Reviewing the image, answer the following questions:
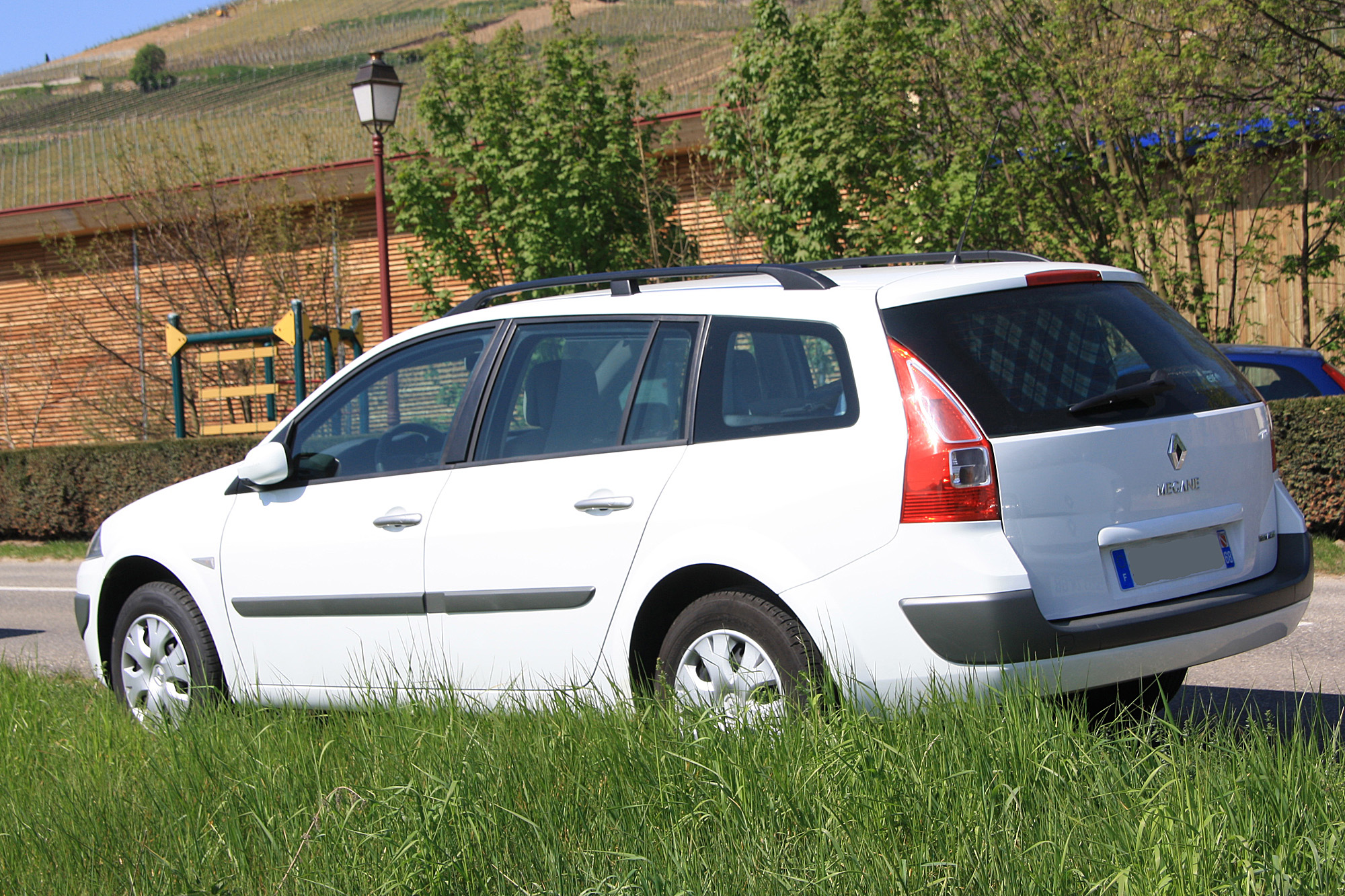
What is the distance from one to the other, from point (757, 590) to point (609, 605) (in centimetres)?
55

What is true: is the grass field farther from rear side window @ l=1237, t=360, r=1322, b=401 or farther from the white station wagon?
rear side window @ l=1237, t=360, r=1322, b=401

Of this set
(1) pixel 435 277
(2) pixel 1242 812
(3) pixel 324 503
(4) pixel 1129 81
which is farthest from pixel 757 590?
(1) pixel 435 277

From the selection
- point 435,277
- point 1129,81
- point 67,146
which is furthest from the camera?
point 67,146

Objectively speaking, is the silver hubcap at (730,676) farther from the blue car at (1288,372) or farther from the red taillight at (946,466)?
the blue car at (1288,372)

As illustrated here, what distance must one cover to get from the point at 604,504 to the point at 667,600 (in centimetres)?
39

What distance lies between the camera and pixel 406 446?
199 inches

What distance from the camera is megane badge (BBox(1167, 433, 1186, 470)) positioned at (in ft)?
12.7

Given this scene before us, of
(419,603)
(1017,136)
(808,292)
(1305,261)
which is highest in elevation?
(1017,136)

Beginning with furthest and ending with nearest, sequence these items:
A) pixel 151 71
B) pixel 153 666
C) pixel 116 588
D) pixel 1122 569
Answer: pixel 151 71 → pixel 116 588 → pixel 153 666 → pixel 1122 569

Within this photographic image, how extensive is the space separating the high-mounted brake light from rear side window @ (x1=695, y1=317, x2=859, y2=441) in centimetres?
70

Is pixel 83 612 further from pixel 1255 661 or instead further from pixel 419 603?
pixel 1255 661

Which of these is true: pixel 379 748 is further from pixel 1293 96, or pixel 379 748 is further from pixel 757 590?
pixel 1293 96

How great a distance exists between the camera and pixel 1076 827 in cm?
286

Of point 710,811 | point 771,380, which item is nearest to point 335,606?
point 771,380
